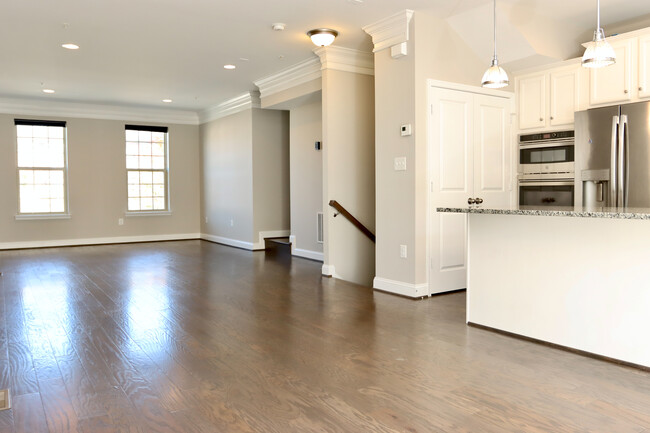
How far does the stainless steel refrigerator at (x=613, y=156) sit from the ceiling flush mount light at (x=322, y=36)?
2.54 m

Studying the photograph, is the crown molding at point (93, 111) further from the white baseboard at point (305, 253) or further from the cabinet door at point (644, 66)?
the cabinet door at point (644, 66)

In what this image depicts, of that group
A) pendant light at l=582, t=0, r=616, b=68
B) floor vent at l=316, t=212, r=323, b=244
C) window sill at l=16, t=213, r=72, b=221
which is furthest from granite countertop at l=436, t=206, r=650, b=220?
window sill at l=16, t=213, r=72, b=221

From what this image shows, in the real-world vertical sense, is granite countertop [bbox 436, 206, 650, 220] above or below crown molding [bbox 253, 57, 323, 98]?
below

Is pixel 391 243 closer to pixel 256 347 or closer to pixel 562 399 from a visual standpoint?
pixel 256 347

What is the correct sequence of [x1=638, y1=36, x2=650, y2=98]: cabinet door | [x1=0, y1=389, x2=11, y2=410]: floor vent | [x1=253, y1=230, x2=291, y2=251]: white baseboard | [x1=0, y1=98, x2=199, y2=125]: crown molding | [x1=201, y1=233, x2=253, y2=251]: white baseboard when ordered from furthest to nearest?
1. [x1=0, y1=98, x2=199, y2=125]: crown molding
2. [x1=201, y1=233, x2=253, y2=251]: white baseboard
3. [x1=253, y1=230, x2=291, y2=251]: white baseboard
4. [x1=638, y1=36, x2=650, y2=98]: cabinet door
5. [x1=0, y1=389, x2=11, y2=410]: floor vent

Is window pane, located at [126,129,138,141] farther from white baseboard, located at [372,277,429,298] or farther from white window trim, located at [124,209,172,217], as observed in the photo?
white baseboard, located at [372,277,429,298]

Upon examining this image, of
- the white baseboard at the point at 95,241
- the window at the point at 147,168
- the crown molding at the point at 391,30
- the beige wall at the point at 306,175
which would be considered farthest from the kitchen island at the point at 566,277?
the window at the point at 147,168

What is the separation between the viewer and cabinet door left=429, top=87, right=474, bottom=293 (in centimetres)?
475

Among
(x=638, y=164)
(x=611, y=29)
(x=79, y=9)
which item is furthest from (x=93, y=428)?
(x=611, y=29)

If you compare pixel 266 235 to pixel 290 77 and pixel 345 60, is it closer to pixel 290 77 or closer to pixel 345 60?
pixel 290 77

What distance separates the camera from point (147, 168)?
10.4 m

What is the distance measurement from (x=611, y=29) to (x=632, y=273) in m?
3.29

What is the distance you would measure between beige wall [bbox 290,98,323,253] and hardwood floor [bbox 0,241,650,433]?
8.78ft

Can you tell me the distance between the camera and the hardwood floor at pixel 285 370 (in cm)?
220
